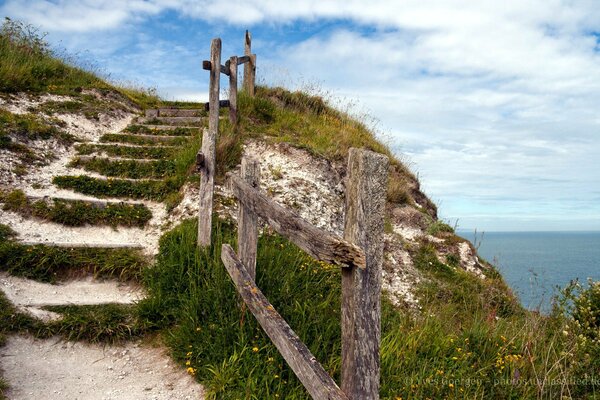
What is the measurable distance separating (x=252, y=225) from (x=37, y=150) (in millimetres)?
7176

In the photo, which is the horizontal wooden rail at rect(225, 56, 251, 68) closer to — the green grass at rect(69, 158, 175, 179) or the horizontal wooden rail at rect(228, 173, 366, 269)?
the green grass at rect(69, 158, 175, 179)

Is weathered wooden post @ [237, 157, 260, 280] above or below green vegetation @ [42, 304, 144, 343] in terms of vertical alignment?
above

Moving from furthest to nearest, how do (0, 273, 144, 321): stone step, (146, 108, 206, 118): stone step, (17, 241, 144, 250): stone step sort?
(146, 108, 206, 118): stone step < (17, 241, 144, 250): stone step < (0, 273, 144, 321): stone step

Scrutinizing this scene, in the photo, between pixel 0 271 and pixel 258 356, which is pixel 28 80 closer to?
pixel 0 271

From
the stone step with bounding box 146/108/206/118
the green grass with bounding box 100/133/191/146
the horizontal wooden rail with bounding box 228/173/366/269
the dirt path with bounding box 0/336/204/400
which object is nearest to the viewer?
the horizontal wooden rail with bounding box 228/173/366/269

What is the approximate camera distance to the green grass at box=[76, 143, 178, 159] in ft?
33.8

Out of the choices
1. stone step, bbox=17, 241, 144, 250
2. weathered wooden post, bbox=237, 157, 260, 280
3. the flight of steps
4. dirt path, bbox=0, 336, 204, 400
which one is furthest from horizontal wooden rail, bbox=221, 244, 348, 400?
stone step, bbox=17, 241, 144, 250

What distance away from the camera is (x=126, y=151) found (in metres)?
10.5

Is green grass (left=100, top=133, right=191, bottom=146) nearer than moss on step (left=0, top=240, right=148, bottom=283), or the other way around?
moss on step (left=0, top=240, right=148, bottom=283)

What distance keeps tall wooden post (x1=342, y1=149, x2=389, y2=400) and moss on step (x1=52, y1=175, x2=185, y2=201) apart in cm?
655

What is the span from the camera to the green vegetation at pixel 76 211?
7500 millimetres

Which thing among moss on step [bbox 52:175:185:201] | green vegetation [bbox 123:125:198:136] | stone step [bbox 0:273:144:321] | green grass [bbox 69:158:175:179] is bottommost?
stone step [bbox 0:273:144:321]

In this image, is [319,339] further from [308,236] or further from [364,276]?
[364,276]

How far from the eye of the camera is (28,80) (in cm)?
1255
